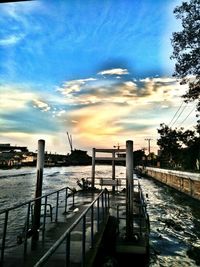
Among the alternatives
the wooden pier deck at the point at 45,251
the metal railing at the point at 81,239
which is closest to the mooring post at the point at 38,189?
the wooden pier deck at the point at 45,251

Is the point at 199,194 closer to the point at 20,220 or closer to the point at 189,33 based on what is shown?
the point at 189,33

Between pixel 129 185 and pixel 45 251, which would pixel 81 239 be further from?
pixel 129 185

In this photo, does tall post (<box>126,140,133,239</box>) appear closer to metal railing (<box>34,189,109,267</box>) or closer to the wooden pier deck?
metal railing (<box>34,189,109,267</box>)

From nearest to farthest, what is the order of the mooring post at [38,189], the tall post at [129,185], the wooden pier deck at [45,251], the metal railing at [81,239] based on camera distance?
1. the metal railing at [81,239]
2. the wooden pier deck at [45,251]
3. the tall post at [129,185]
4. the mooring post at [38,189]

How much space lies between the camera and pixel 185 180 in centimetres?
3177

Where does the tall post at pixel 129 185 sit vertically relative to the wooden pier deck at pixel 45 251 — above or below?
above


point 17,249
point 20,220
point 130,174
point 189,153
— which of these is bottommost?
point 20,220

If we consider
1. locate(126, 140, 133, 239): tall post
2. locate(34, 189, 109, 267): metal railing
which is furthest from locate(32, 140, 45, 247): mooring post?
locate(126, 140, 133, 239): tall post

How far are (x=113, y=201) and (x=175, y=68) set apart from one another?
1310 centimetres

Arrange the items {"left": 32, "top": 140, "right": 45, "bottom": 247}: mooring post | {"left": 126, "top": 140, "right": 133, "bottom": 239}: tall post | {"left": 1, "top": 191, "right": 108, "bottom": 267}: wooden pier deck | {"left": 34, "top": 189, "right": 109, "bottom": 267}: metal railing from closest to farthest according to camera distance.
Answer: {"left": 34, "top": 189, "right": 109, "bottom": 267}: metal railing → {"left": 1, "top": 191, "right": 108, "bottom": 267}: wooden pier deck → {"left": 126, "top": 140, "right": 133, "bottom": 239}: tall post → {"left": 32, "top": 140, "right": 45, "bottom": 247}: mooring post

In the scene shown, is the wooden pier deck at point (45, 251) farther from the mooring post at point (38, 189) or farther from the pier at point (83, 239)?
the mooring post at point (38, 189)

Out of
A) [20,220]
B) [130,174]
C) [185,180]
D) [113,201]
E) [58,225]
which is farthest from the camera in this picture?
[185,180]

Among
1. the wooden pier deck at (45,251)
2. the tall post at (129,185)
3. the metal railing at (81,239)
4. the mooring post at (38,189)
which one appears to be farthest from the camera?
the mooring post at (38,189)

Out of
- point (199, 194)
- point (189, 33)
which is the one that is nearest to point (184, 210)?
point (199, 194)
